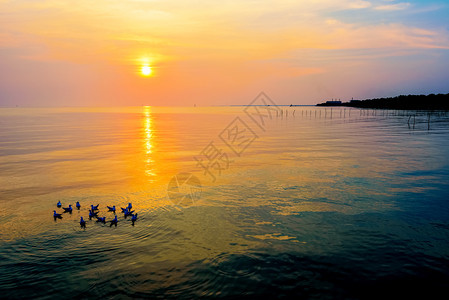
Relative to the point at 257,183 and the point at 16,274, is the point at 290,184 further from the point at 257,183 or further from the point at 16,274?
the point at 16,274

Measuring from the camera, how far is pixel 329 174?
3181 cm

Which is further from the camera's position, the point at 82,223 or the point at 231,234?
the point at 82,223

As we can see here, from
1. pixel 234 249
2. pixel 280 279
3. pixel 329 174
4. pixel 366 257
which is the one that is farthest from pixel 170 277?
pixel 329 174

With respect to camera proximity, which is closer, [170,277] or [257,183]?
[170,277]

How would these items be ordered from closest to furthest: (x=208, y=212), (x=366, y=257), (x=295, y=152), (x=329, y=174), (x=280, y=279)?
(x=280, y=279), (x=366, y=257), (x=208, y=212), (x=329, y=174), (x=295, y=152)

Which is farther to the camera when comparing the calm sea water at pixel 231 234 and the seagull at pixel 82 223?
the seagull at pixel 82 223

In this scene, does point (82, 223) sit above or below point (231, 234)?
above

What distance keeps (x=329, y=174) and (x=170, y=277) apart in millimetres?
23040

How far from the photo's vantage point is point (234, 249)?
15.6 meters

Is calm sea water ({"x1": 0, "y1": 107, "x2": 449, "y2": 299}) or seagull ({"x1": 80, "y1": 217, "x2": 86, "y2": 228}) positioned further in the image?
seagull ({"x1": 80, "y1": 217, "x2": 86, "y2": 228})

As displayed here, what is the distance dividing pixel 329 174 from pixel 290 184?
6289 millimetres

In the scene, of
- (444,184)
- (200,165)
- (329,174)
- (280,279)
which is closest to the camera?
(280,279)

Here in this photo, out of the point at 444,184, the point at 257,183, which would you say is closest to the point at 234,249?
the point at 257,183

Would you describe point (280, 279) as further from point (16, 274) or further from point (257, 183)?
point (257, 183)
